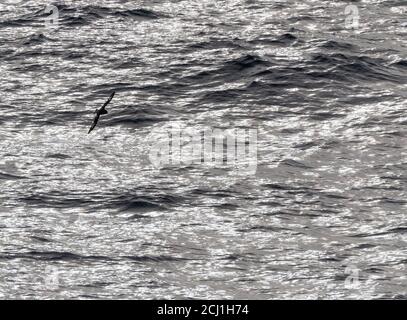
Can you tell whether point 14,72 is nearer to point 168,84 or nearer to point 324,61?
point 168,84

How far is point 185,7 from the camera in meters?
64.3

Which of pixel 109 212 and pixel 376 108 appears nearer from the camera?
pixel 109 212

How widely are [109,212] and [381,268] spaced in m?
8.49

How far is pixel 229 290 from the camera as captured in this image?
38.5 metres

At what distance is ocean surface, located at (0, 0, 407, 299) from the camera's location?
40.0 metres

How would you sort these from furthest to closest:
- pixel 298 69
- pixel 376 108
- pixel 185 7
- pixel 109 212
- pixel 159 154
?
pixel 185 7, pixel 298 69, pixel 376 108, pixel 159 154, pixel 109 212

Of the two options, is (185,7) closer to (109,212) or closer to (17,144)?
(17,144)

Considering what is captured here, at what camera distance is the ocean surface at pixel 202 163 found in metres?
40.0

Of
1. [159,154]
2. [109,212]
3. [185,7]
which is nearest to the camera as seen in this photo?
[109,212]

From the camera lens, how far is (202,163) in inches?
1854

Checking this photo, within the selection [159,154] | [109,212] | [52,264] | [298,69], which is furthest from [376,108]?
[52,264]

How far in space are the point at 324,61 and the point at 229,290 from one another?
64.2 feet

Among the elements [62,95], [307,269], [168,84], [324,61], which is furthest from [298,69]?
[307,269]

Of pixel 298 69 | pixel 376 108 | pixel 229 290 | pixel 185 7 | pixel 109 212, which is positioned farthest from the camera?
pixel 185 7
